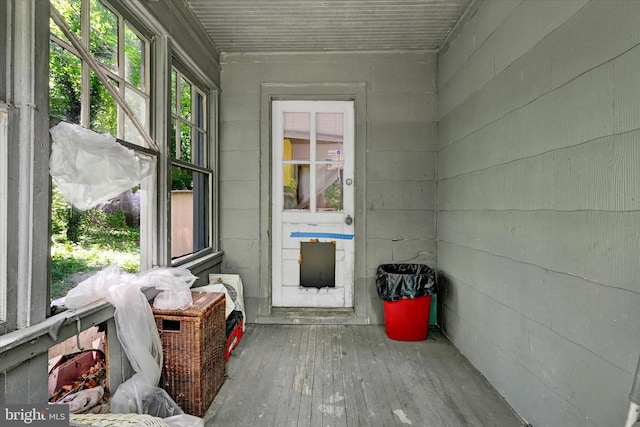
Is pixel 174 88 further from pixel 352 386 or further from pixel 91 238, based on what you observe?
pixel 352 386

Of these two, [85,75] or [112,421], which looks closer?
[112,421]

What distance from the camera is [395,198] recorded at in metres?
3.01

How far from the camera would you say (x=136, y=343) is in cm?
150

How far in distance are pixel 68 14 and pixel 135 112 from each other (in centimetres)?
58

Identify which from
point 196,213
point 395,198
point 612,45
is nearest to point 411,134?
point 395,198

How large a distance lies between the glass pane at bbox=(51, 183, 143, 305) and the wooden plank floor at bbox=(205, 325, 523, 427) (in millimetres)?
980

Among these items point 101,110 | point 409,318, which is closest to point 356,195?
point 409,318

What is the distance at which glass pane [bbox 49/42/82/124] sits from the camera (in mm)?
1254

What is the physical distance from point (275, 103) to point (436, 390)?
107 inches

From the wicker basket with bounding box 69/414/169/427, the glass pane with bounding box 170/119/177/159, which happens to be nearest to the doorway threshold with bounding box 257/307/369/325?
the glass pane with bounding box 170/119/177/159

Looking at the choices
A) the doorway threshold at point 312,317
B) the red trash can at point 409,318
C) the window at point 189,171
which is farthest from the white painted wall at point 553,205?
the window at point 189,171

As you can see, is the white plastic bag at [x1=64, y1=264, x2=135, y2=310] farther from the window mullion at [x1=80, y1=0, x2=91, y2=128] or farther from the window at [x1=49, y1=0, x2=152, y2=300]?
the window mullion at [x1=80, y1=0, x2=91, y2=128]

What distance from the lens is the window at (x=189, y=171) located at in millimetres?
2328

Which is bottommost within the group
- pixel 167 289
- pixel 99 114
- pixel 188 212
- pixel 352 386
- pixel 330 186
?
pixel 352 386
